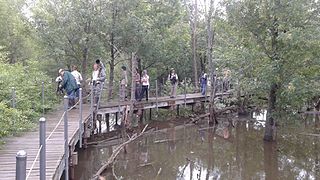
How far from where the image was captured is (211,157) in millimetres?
15719

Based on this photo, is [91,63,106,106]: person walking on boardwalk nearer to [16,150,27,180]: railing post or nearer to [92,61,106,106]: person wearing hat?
[92,61,106,106]: person wearing hat

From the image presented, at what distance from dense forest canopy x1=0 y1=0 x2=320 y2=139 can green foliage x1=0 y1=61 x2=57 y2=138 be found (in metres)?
0.12

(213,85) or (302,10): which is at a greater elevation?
(302,10)

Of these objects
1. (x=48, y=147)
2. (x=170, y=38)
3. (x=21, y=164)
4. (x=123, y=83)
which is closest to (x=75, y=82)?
(x=123, y=83)

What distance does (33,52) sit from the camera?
78.2 feet

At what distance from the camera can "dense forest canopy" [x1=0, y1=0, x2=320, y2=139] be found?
15.0m

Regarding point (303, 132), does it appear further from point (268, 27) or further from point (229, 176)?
point (229, 176)

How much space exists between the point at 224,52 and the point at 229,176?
6.11 m

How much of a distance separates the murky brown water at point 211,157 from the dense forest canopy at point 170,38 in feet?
6.24

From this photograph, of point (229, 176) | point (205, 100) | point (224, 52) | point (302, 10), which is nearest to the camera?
point (229, 176)

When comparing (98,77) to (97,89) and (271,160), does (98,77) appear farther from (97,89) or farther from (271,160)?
(271,160)

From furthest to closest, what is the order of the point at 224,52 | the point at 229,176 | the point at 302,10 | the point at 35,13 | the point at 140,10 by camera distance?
the point at 140,10 → the point at 35,13 → the point at 224,52 → the point at 302,10 → the point at 229,176

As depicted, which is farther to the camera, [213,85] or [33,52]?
[33,52]

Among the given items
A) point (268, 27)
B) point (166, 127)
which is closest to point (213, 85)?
point (166, 127)
